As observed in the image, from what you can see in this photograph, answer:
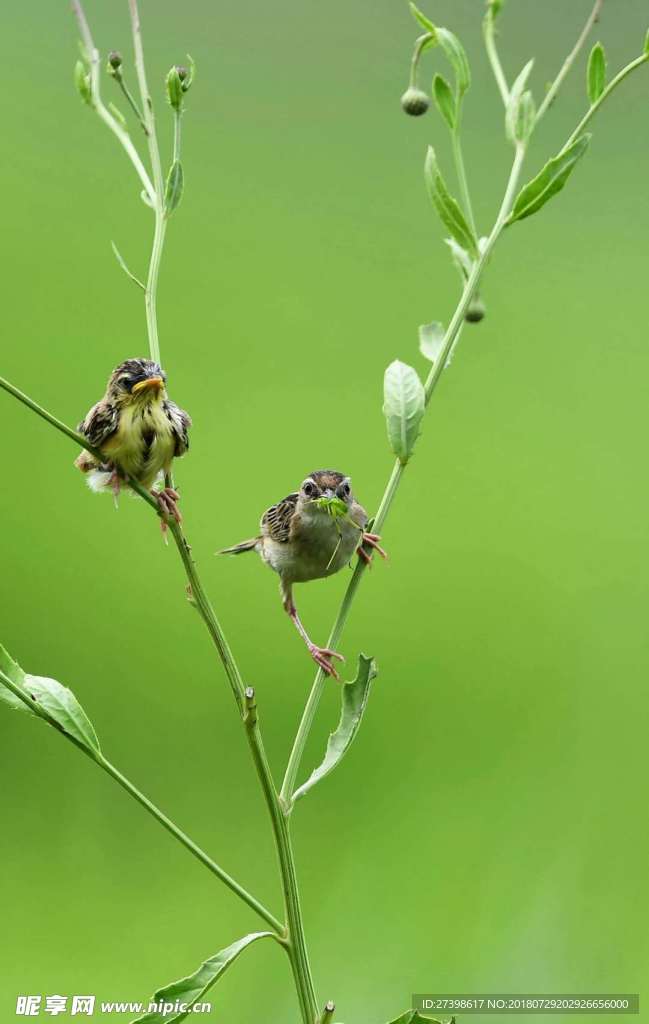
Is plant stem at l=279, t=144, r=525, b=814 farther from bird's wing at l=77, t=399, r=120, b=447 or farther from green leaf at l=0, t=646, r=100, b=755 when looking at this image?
bird's wing at l=77, t=399, r=120, b=447

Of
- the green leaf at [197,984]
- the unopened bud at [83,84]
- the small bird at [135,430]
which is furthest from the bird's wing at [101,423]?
the green leaf at [197,984]

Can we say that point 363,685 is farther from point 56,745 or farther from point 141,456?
point 56,745

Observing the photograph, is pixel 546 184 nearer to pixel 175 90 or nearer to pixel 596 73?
pixel 596 73

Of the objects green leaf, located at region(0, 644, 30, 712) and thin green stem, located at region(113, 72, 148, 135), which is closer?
green leaf, located at region(0, 644, 30, 712)

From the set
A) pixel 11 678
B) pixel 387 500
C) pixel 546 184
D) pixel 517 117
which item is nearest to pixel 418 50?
pixel 517 117

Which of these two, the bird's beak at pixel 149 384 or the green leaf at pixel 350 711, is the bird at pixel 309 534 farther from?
the green leaf at pixel 350 711

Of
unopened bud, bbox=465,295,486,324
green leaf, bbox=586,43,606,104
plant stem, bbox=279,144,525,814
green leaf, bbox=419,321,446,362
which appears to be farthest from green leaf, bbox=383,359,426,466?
green leaf, bbox=586,43,606,104

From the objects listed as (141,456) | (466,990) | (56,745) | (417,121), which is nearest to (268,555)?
(141,456)
